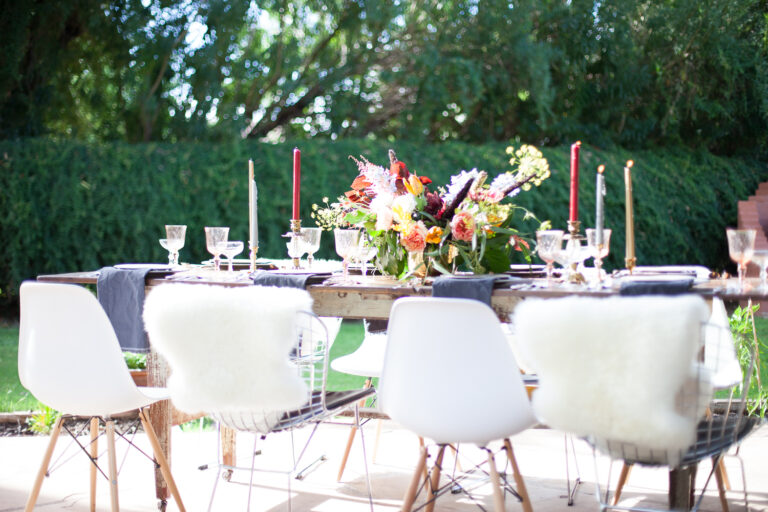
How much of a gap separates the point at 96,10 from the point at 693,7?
6644mm

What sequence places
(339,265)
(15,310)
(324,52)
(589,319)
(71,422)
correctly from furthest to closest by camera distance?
(324,52)
(15,310)
(71,422)
(339,265)
(589,319)

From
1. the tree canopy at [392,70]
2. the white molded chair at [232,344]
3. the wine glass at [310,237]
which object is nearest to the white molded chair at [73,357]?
the white molded chair at [232,344]

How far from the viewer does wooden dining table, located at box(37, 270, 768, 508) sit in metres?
2.47

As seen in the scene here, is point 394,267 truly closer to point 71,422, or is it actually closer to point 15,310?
point 71,422

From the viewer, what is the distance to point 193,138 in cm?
861

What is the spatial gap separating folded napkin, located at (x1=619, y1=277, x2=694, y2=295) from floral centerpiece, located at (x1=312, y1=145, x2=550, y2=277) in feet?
1.77

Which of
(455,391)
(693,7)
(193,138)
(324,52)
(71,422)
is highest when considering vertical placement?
(693,7)

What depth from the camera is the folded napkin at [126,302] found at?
10.4 ft

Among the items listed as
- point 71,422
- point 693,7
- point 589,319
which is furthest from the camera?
point 693,7

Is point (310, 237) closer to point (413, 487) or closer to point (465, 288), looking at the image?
point (465, 288)

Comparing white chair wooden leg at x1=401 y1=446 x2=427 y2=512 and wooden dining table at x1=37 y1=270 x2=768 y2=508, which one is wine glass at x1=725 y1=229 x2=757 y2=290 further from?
white chair wooden leg at x1=401 y1=446 x2=427 y2=512

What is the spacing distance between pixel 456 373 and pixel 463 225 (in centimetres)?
75

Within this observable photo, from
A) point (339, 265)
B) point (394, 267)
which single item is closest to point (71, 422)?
point (339, 265)

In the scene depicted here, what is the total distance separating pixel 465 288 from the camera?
2.65 m
